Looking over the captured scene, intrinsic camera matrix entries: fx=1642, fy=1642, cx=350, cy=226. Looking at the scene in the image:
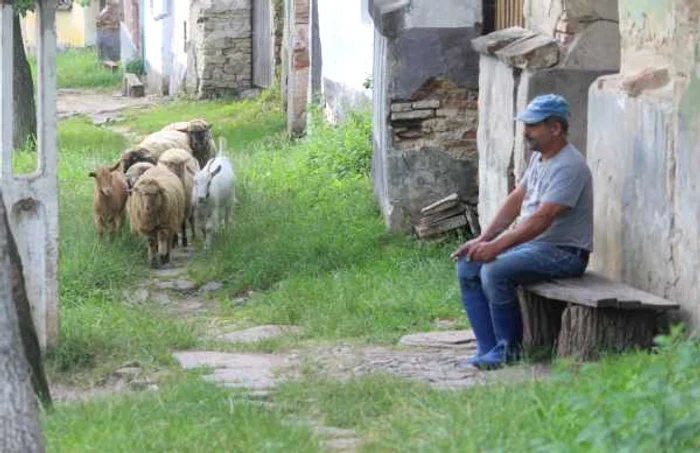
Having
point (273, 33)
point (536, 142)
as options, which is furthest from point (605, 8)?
point (273, 33)

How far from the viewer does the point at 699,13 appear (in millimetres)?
7977

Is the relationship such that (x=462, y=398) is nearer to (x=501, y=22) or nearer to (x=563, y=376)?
(x=563, y=376)

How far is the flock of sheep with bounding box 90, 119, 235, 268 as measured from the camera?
13992 millimetres

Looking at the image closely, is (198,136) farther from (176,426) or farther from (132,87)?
(132,87)

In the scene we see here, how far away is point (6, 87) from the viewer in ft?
31.6

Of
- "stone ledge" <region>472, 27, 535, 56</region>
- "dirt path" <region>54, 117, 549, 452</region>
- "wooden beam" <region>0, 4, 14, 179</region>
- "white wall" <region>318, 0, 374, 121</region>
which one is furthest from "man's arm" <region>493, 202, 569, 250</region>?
"white wall" <region>318, 0, 374, 121</region>

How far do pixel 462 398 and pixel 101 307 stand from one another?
15.5ft

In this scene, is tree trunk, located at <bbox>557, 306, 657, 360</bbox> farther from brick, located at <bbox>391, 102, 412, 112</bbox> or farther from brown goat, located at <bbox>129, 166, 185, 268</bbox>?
brown goat, located at <bbox>129, 166, 185, 268</bbox>

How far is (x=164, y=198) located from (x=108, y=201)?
1.88 feet

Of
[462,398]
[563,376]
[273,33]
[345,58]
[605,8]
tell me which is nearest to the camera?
[563,376]

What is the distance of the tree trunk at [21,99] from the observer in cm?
1983

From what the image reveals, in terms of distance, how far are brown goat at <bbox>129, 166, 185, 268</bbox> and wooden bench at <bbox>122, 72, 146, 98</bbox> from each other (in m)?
15.5

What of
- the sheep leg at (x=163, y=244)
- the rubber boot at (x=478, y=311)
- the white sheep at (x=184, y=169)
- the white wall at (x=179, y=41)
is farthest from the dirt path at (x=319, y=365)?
the white wall at (x=179, y=41)

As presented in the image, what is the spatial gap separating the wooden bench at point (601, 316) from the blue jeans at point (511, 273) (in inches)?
4.1
